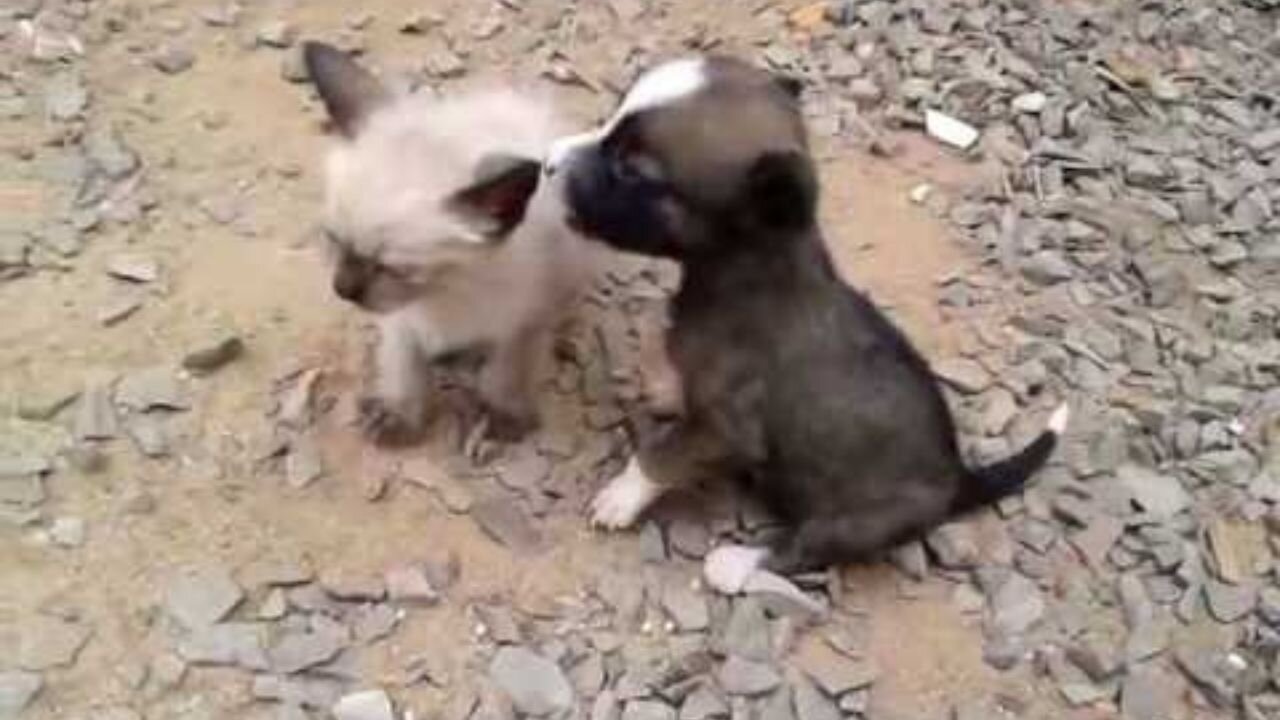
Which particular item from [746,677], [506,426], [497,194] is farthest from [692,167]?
[746,677]

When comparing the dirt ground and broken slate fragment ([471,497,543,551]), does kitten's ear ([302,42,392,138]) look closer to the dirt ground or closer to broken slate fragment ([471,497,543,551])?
the dirt ground

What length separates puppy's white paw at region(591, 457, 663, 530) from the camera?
312cm

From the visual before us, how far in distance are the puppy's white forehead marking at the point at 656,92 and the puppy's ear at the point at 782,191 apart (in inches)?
6.4

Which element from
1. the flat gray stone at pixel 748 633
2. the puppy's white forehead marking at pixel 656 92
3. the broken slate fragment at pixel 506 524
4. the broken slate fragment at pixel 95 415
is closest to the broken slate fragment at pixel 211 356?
the broken slate fragment at pixel 95 415

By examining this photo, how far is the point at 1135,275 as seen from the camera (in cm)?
369

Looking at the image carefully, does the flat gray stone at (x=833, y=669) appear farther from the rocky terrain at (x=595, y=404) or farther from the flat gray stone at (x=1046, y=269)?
the flat gray stone at (x=1046, y=269)

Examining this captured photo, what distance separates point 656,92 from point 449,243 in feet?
1.24

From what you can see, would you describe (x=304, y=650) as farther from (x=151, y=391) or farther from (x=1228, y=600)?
(x=1228, y=600)

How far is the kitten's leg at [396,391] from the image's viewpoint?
10.4ft

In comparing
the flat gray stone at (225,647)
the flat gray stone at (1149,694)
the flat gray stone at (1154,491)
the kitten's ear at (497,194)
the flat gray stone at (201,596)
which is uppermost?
the kitten's ear at (497,194)

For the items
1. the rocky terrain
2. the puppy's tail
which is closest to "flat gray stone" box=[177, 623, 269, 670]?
the rocky terrain

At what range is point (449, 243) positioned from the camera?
9.49 feet

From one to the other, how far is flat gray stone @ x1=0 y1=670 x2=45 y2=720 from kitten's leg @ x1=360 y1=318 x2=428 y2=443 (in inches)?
26.2

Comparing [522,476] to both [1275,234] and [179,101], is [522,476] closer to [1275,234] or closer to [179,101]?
[179,101]
